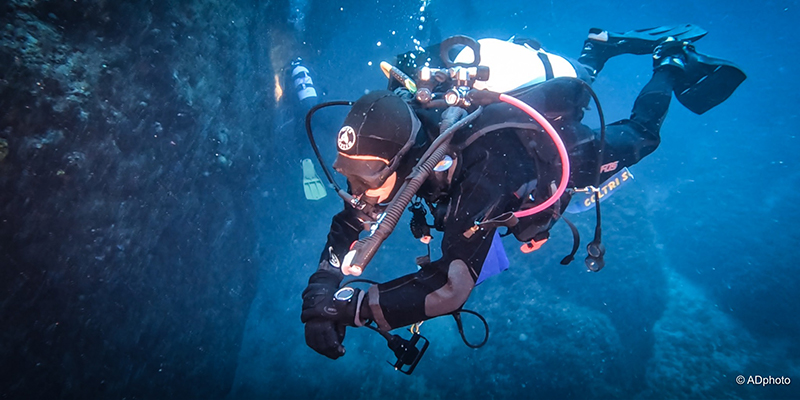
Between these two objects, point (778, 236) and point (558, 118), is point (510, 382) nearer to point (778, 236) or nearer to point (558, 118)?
point (558, 118)

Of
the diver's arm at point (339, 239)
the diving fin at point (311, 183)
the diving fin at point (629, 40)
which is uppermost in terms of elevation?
the diving fin at point (629, 40)

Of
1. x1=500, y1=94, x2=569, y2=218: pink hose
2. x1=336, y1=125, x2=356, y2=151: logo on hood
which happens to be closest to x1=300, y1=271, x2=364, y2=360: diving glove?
x1=336, y1=125, x2=356, y2=151: logo on hood

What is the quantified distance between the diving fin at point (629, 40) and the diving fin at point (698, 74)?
6.9 inches

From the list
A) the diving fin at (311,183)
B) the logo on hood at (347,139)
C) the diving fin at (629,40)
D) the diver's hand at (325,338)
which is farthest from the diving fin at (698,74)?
the diving fin at (311,183)

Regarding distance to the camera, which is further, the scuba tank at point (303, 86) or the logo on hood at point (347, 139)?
the scuba tank at point (303, 86)

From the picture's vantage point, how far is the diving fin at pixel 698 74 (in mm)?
3395

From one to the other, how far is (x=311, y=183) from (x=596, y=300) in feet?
30.0

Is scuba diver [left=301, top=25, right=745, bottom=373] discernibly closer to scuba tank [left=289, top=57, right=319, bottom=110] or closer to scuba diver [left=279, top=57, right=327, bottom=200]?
scuba diver [left=279, top=57, right=327, bottom=200]

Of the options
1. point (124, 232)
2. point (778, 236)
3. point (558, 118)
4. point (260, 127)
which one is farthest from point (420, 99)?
point (778, 236)

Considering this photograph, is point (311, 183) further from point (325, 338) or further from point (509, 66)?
point (325, 338)

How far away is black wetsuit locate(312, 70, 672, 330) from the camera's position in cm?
194

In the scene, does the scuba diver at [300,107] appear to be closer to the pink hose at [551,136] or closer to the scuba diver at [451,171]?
the scuba diver at [451,171]

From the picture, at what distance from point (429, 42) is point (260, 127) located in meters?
13.2

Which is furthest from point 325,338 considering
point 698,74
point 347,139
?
point 698,74
